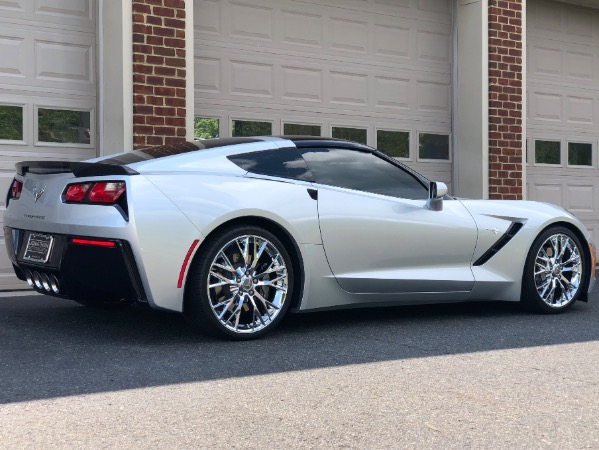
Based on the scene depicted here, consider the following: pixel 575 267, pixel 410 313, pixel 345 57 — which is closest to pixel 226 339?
pixel 410 313

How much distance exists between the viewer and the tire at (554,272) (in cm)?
684

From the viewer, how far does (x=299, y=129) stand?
32.9 feet

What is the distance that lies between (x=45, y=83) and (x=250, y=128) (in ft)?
7.39

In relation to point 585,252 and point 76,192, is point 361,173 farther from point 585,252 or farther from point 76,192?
point 585,252

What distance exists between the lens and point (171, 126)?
341 inches

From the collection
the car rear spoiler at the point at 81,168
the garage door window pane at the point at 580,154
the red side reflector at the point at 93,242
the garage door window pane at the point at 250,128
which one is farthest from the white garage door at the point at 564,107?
the red side reflector at the point at 93,242

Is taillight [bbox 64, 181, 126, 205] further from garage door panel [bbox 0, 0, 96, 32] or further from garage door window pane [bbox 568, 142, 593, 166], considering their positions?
garage door window pane [bbox 568, 142, 593, 166]

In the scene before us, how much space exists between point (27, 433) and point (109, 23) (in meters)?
5.78

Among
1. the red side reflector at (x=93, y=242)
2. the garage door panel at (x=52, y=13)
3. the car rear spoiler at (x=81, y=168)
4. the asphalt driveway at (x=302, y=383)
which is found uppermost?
the garage door panel at (x=52, y=13)

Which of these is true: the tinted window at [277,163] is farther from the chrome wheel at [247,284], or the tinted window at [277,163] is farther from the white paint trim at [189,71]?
the white paint trim at [189,71]

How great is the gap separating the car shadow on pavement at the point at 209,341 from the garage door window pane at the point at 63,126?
1.86 m

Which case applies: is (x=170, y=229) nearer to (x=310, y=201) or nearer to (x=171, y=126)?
(x=310, y=201)

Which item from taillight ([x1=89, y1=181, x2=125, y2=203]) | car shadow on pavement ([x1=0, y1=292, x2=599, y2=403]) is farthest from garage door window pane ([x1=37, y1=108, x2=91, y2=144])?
taillight ([x1=89, y1=181, x2=125, y2=203])

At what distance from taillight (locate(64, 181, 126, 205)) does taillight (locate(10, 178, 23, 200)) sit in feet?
2.33
